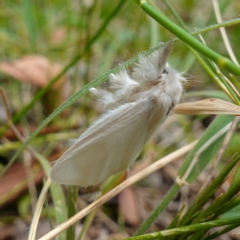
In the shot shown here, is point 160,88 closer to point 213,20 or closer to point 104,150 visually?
point 104,150

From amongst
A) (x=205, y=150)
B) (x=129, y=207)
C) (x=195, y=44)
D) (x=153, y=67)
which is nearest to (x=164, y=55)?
(x=153, y=67)

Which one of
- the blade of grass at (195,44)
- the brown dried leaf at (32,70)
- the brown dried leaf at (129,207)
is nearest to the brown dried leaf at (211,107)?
the blade of grass at (195,44)

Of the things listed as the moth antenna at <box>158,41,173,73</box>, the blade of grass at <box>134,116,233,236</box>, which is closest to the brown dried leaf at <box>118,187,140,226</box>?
the blade of grass at <box>134,116,233,236</box>

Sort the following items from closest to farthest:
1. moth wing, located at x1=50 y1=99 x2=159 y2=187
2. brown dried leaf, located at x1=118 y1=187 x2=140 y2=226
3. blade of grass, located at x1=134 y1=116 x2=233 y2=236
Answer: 1. moth wing, located at x1=50 y1=99 x2=159 y2=187
2. blade of grass, located at x1=134 y1=116 x2=233 y2=236
3. brown dried leaf, located at x1=118 y1=187 x2=140 y2=226

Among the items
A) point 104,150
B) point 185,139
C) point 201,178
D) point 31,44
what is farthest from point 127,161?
point 31,44

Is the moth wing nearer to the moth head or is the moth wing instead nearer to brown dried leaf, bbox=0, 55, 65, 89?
the moth head
